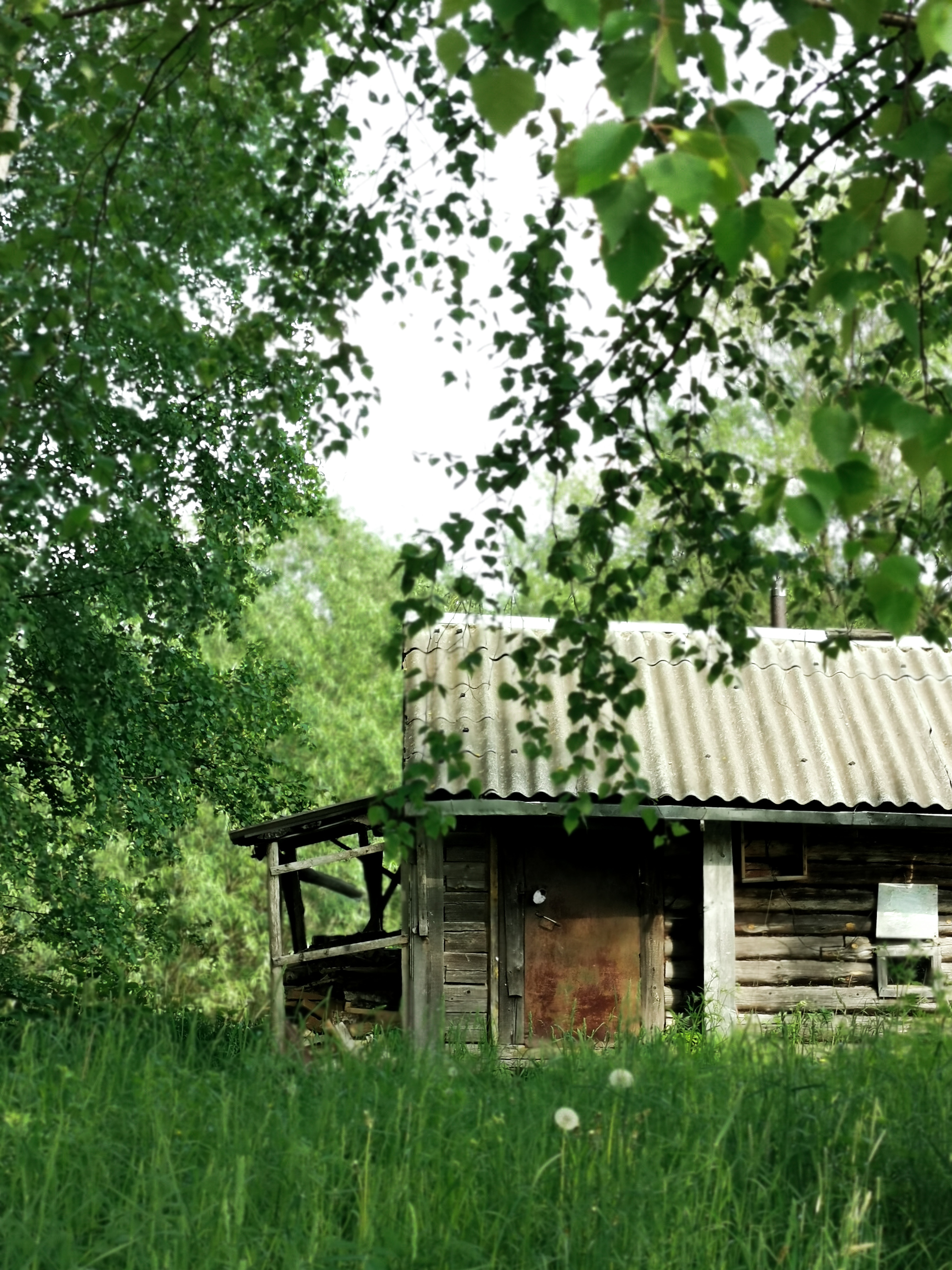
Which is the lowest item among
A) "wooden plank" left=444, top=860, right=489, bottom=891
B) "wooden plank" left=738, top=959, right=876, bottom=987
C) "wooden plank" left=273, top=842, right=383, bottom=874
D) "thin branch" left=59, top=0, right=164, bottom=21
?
"wooden plank" left=738, top=959, right=876, bottom=987

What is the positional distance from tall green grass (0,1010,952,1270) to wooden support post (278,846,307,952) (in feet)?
23.5

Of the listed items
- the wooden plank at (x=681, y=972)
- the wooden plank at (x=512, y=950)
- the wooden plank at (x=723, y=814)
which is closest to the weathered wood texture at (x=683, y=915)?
the wooden plank at (x=681, y=972)

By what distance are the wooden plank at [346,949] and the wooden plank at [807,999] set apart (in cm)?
309

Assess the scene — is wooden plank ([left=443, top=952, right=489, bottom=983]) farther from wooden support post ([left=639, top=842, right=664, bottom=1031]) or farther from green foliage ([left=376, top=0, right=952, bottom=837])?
green foliage ([left=376, top=0, right=952, bottom=837])

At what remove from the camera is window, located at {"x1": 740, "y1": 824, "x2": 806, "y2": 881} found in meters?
11.5

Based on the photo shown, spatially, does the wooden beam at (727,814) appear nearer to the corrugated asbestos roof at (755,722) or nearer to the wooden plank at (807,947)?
the corrugated asbestos roof at (755,722)

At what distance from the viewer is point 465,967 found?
1093 centimetres

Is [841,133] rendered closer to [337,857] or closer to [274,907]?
[337,857]

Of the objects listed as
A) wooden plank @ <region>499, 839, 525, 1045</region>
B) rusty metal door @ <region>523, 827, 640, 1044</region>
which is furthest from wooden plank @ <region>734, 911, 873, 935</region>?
wooden plank @ <region>499, 839, 525, 1045</region>

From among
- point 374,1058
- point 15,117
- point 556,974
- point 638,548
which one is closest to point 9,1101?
point 374,1058

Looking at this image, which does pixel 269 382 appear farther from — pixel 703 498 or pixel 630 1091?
pixel 630 1091

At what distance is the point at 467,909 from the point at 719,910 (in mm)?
2184

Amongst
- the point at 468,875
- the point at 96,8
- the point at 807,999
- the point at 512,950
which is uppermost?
the point at 96,8

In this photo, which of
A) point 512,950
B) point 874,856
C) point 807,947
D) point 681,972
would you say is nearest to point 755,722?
point 874,856
